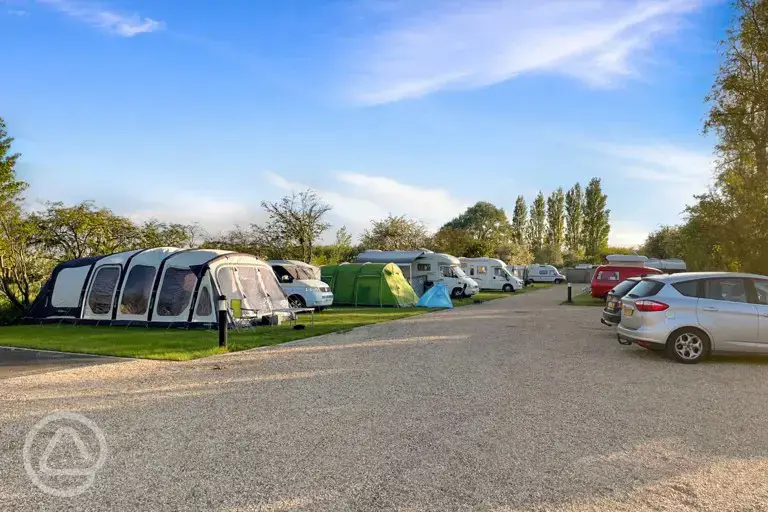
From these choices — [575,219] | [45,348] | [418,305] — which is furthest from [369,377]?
[575,219]

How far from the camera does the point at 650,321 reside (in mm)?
10148

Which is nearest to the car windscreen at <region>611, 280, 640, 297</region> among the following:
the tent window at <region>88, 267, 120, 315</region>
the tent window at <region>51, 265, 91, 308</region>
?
the tent window at <region>88, 267, 120, 315</region>

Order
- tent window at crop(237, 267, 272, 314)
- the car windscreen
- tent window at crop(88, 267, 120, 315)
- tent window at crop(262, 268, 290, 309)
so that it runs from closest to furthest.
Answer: the car windscreen, tent window at crop(237, 267, 272, 314), tent window at crop(88, 267, 120, 315), tent window at crop(262, 268, 290, 309)

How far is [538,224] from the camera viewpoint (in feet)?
275

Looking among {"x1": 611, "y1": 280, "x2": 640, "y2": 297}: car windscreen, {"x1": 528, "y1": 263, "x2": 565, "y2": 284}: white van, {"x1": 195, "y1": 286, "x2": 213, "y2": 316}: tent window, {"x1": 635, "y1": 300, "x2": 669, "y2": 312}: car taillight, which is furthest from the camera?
{"x1": 528, "y1": 263, "x2": 565, "y2": 284}: white van

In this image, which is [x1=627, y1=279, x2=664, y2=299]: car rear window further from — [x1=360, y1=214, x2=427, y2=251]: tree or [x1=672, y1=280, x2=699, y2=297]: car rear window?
[x1=360, y1=214, x2=427, y2=251]: tree

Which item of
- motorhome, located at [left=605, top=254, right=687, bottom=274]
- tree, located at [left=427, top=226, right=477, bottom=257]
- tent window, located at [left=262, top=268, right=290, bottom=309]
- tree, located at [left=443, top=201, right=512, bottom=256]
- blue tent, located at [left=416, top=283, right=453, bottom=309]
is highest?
tree, located at [left=443, top=201, right=512, bottom=256]

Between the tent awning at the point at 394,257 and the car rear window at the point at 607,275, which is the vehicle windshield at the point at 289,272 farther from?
the car rear window at the point at 607,275

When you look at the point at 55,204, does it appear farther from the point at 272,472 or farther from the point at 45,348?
the point at 272,472

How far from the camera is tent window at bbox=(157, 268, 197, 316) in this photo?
15.4 meters

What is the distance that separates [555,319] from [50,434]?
15.8 meters

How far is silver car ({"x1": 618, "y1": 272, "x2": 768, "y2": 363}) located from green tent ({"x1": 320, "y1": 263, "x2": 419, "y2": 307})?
1532 cm

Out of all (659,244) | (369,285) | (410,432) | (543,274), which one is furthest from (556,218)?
(410,432)

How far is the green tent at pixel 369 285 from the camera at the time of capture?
82.0 feet
